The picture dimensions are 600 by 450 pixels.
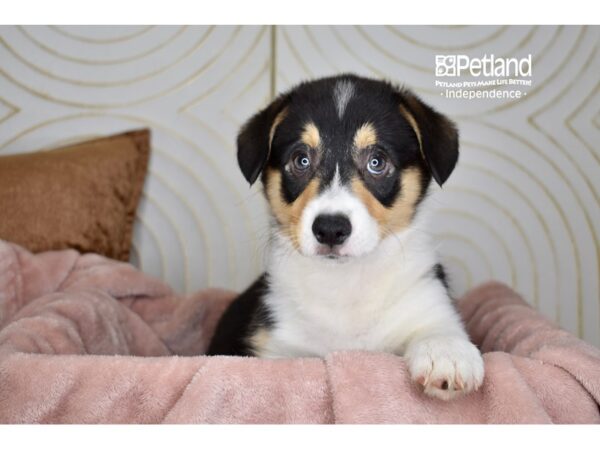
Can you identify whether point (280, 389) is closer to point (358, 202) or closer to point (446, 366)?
point (446, 366)

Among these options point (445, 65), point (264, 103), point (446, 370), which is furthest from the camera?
point (264, 103)

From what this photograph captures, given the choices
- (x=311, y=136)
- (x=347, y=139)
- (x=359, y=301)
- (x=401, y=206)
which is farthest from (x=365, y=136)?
(x=359, y=301)

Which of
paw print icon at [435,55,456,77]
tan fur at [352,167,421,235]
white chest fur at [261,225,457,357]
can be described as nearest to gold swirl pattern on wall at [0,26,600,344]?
paw print icon at [435,55,456,77]

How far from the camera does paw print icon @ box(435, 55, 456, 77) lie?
2947mm

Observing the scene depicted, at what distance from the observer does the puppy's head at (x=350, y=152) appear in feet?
7.74

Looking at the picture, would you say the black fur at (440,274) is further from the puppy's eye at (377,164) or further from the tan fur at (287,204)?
the tan fur at (287,204)

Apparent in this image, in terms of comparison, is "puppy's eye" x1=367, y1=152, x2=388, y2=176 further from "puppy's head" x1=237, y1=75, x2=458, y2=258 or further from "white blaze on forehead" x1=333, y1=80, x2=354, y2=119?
"white blaze on forehead" x1=333, y1=80, x2=354, y2=119

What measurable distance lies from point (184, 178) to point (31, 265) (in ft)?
3.16

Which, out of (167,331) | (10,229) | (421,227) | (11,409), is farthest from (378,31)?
(11,409)

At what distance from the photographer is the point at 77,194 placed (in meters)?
3.44

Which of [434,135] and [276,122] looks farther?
[276,122]

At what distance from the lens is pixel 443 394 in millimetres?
1911

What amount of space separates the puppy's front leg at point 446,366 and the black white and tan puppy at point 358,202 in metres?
0.24

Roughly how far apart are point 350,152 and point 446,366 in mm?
831
